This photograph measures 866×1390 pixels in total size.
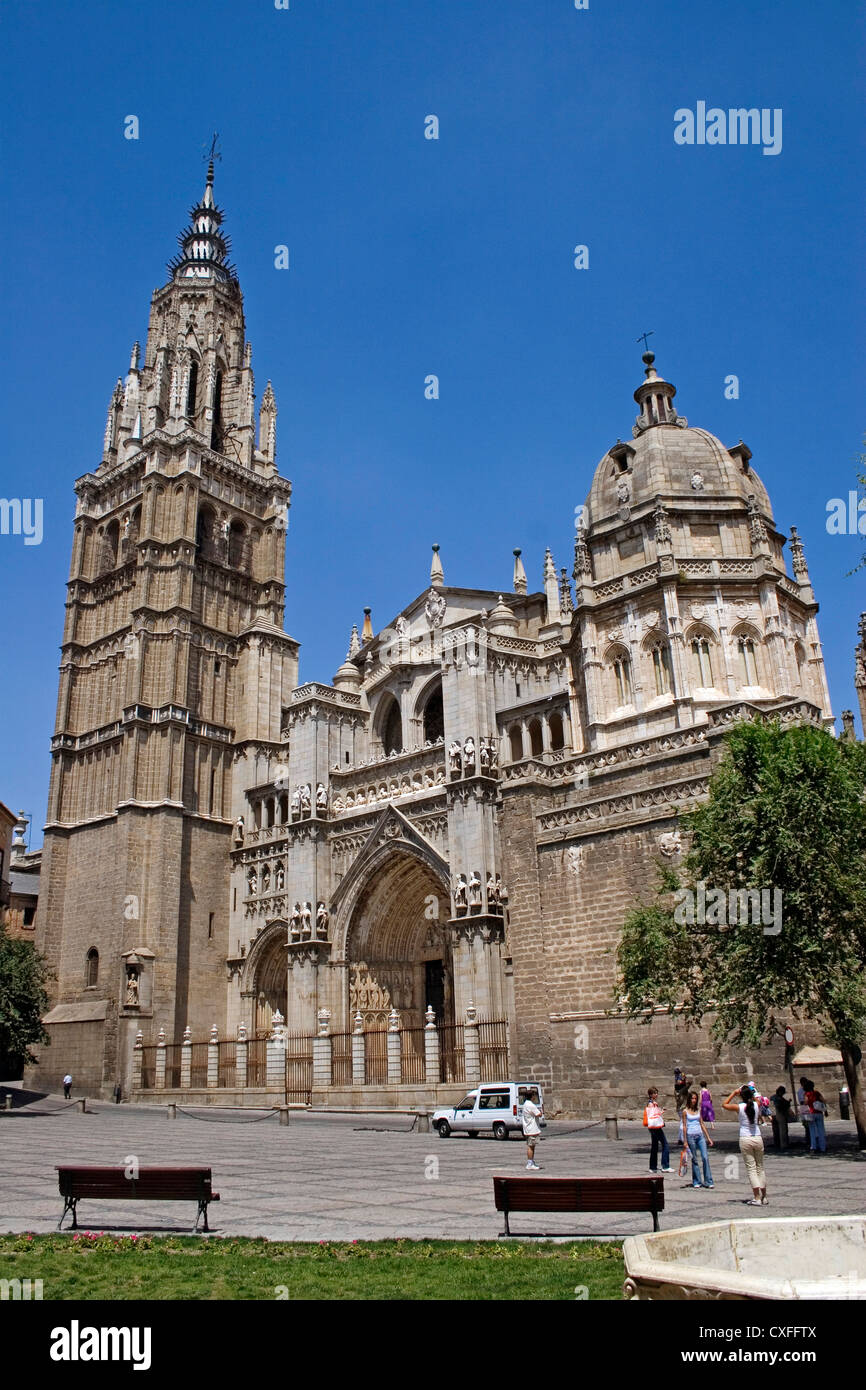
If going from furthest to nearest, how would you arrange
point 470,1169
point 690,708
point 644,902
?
point 690,708
point 644,902
point 470,1169

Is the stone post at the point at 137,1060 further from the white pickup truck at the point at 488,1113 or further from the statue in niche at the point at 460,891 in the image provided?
the white pickup truck at the point at 488,1113

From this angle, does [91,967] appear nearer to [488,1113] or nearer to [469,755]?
[469,755]

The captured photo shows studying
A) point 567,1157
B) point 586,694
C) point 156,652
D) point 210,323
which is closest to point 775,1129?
point 567,1157

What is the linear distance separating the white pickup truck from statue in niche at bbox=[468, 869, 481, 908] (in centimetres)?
883

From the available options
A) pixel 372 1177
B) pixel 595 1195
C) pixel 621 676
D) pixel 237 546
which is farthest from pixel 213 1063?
pixel 595 1195

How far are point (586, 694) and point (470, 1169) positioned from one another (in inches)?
832

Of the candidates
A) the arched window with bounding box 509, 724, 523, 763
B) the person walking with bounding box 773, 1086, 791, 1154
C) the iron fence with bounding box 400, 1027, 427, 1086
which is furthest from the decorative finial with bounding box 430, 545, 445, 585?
the person walking with bounding box 773, 1086, 791, 1154

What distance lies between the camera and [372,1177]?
48.2 ft

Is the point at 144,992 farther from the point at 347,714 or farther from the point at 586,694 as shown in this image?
the point at 586,694

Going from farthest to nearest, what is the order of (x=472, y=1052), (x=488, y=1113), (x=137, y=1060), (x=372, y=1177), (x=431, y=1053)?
(x=137, y=1060) < (x=431, y=1053) < (x=472, y=1052) < (x=488, y=1113) < (x=372, y=1177)

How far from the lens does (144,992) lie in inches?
1665

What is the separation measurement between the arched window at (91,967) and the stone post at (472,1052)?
21.9m

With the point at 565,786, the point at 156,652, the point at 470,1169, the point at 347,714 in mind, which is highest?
the point at 156,652

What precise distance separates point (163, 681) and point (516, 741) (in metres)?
18.3
